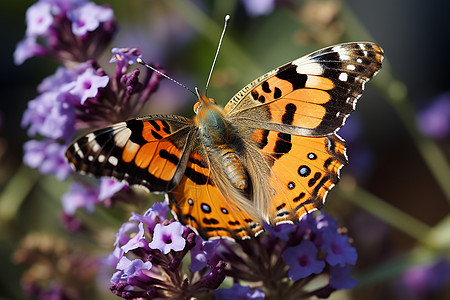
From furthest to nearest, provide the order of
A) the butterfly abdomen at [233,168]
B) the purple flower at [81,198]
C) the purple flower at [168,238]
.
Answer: the purple flower at [81,198], the butterfly abdomen at [233,168], the purple flower at [168,238]

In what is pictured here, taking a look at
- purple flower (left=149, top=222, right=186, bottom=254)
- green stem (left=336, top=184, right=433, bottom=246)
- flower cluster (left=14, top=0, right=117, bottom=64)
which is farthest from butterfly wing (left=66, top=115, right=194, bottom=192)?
green stem (left=336, top=184, right=433, bottom=246)

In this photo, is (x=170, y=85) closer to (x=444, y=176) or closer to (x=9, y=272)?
(x=9, y=272)

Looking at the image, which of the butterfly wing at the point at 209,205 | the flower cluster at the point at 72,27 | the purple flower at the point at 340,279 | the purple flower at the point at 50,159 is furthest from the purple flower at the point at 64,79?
the purple flower at the point at 340,279

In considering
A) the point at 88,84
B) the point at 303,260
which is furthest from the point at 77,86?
the point at 303,260

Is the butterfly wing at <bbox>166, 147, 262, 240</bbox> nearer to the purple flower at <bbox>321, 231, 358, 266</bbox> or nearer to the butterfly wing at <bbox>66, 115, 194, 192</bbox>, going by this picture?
the butterfly wing at <bbox>66, 115, 194, 192</bbox>

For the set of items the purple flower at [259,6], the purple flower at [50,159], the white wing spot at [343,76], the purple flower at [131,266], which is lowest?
the purple flower at [131,266]

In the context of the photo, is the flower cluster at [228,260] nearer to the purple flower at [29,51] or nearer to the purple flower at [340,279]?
the purple flower at [340,279]

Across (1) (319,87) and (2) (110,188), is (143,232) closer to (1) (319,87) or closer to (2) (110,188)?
(2) (110,188)
